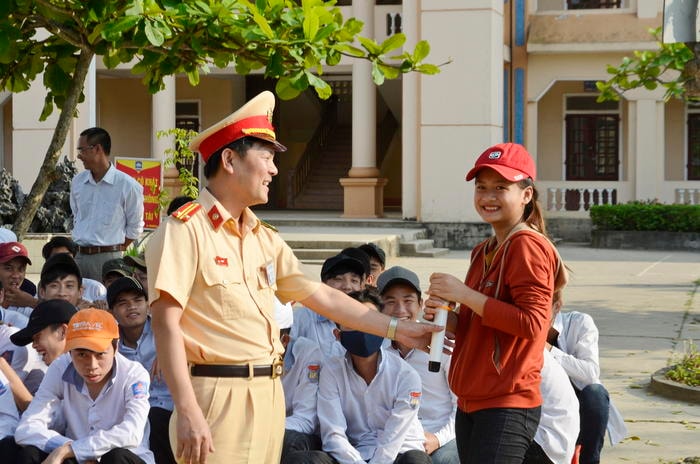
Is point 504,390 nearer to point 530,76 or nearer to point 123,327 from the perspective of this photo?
→ point 123,327

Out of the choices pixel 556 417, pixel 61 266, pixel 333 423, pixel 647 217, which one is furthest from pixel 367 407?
pixel 647 217

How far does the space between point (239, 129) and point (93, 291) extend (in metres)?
4.37

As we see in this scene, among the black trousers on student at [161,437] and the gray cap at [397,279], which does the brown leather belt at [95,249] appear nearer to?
the black trousers on student at [161,437]

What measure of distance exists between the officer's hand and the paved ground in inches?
47.9

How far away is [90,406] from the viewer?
210 inches

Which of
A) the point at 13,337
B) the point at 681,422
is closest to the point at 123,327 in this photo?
the point at 13,337

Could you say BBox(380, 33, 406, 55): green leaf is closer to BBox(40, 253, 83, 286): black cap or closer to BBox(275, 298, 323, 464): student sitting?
BBox(275, 298, 323, 464): student sitting

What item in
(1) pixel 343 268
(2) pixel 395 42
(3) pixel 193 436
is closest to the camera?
(3) pixel 193 436

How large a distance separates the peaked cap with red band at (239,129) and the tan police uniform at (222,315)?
16 centimetres

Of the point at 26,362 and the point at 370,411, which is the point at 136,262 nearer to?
the point at 26,362

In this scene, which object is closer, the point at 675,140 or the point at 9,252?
the point at 9,252

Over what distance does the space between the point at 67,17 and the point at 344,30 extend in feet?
5.49

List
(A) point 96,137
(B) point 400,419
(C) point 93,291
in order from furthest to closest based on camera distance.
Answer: (A) point 96,137 < (C) point 93,291 < (B) point 400,419

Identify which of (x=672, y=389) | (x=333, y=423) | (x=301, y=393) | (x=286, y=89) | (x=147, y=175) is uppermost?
(x=286, y=89)
